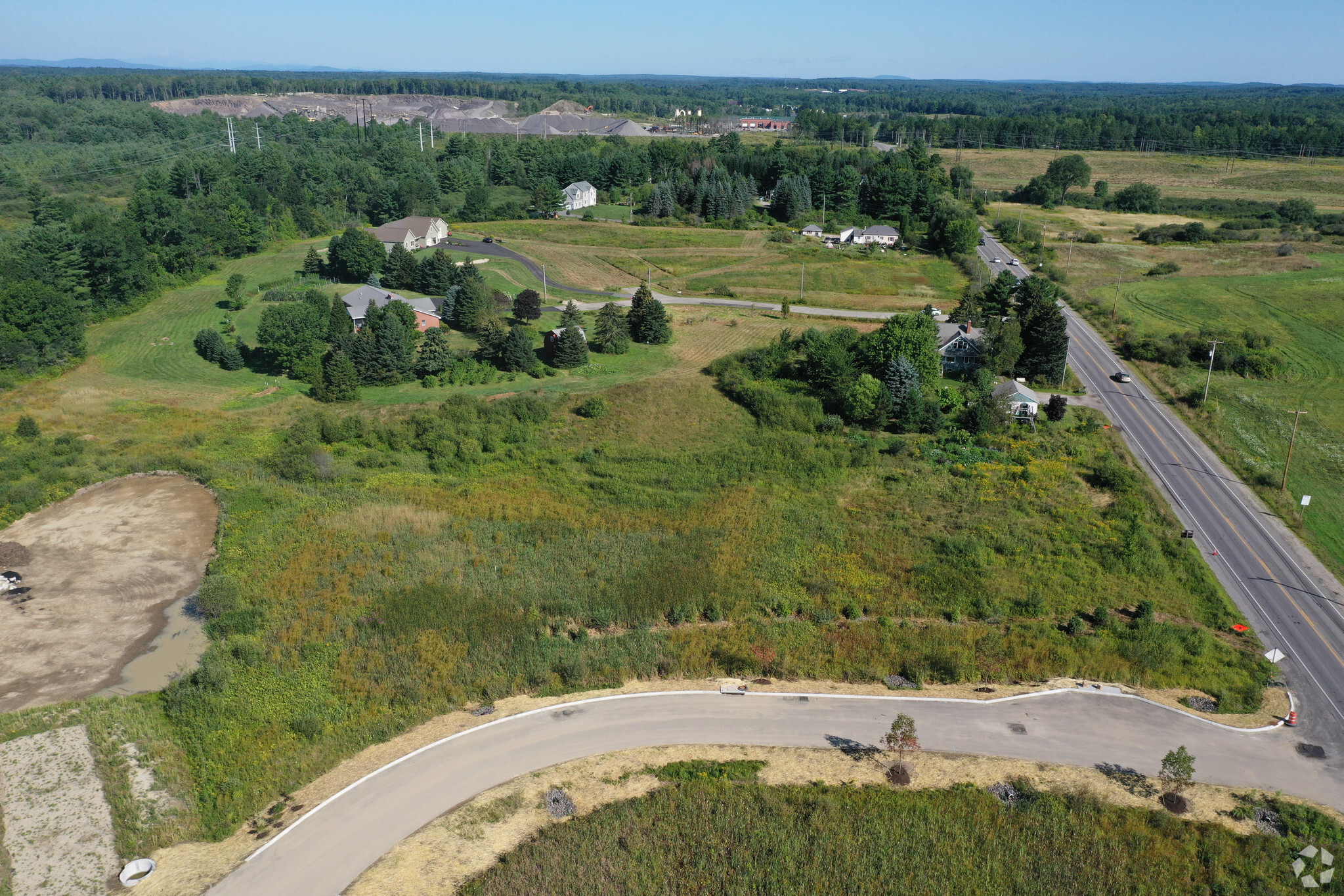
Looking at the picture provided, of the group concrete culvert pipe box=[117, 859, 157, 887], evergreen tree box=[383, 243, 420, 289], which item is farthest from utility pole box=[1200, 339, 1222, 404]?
evergreen tree box=[383, 243, 420, 289]

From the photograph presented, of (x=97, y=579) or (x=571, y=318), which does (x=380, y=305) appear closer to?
(x=571, y=318)

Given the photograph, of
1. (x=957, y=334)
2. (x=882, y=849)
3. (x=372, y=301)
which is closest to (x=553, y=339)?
(x=372, y=301)

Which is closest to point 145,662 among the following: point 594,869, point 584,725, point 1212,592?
point 584,725

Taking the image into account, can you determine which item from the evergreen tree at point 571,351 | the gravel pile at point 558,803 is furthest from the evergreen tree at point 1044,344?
the gravel pile at point 558,803

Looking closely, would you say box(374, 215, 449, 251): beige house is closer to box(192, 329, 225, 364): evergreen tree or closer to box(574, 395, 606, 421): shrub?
box(192, 329, 225, 364): evergreen tree

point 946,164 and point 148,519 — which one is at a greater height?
point 946,164

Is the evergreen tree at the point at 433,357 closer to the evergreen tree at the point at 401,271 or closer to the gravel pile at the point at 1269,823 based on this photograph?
the evergreen tree at the point at 401,271

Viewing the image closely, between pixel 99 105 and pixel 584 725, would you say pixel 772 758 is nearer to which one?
pixel 584 725
